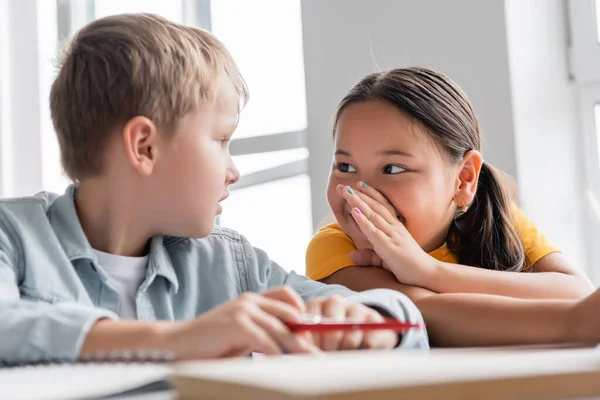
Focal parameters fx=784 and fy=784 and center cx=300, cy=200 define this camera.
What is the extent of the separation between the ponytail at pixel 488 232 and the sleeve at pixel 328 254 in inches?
8.0

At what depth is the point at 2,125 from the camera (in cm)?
292

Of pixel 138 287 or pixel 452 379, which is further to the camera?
pixel 138 287

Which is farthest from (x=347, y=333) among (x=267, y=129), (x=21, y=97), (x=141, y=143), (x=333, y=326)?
(x=21, y=97)

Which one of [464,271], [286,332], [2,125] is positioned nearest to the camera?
[286,332]

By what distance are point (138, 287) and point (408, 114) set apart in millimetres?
510

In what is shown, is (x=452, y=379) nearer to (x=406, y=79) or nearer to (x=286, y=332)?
(x=286, y=332)

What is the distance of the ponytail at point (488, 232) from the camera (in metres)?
1.34

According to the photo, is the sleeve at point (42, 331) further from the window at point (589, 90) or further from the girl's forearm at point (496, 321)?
the window at point (589, 90)

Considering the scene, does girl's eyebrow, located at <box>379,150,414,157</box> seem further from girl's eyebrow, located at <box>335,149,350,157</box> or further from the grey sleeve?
the grey sleeve

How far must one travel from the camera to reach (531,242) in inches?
55.4

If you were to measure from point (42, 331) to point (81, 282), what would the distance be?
0.26m

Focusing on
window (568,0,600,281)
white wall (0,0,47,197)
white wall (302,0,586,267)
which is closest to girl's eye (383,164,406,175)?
white wall (302,0,586,267)

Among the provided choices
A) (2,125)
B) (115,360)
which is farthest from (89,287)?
(2,125)

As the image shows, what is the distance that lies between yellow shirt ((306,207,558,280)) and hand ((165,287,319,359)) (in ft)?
1.95
